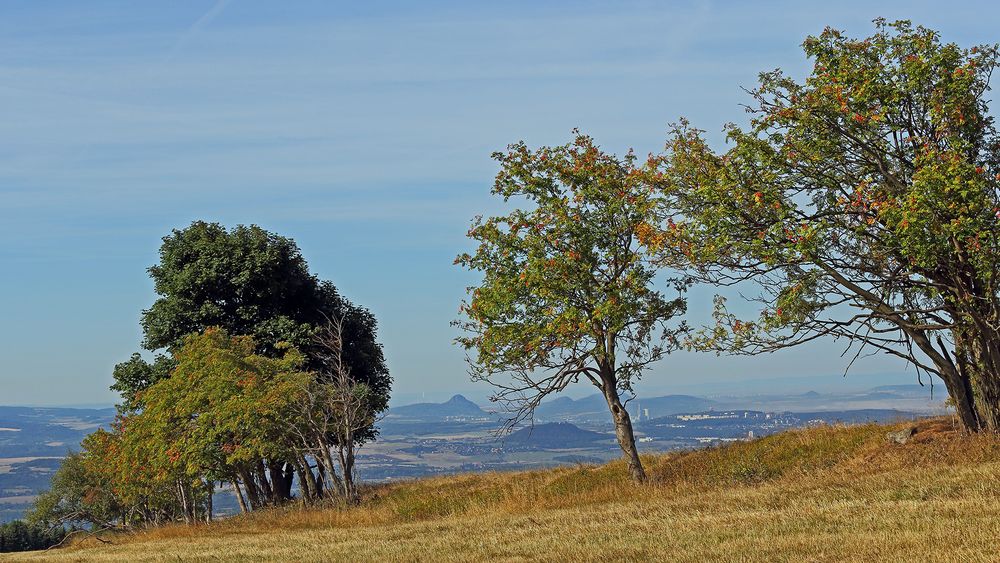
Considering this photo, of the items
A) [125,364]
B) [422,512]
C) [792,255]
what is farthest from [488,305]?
[125,364]

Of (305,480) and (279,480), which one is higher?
(305,480)

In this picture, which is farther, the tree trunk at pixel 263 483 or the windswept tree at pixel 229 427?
the tree trunk at pixel 263 483

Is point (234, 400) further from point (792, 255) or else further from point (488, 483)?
point (792, 255)

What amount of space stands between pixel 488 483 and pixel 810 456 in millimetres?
14052

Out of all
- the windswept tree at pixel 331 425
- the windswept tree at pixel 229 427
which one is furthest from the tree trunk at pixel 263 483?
the windswept tree at pixel 331 425

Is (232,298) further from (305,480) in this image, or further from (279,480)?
(305,480)

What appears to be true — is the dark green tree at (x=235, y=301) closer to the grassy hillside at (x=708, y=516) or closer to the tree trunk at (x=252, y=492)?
the tree trunk at (x=252, y=492)

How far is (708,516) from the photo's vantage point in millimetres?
18297

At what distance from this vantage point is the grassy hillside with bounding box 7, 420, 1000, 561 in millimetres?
14211

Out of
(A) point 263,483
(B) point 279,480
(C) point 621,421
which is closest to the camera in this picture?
(C) point 621,421

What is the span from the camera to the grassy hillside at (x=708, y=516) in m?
14.2

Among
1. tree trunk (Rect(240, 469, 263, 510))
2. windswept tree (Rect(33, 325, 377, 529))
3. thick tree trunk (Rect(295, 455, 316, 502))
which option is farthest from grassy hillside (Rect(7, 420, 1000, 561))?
tree trunk (Rect(240, 469, 263, 510))

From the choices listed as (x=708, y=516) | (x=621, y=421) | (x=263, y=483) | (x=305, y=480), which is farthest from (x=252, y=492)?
(x=708, y=516)

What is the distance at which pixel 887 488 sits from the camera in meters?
19.0
